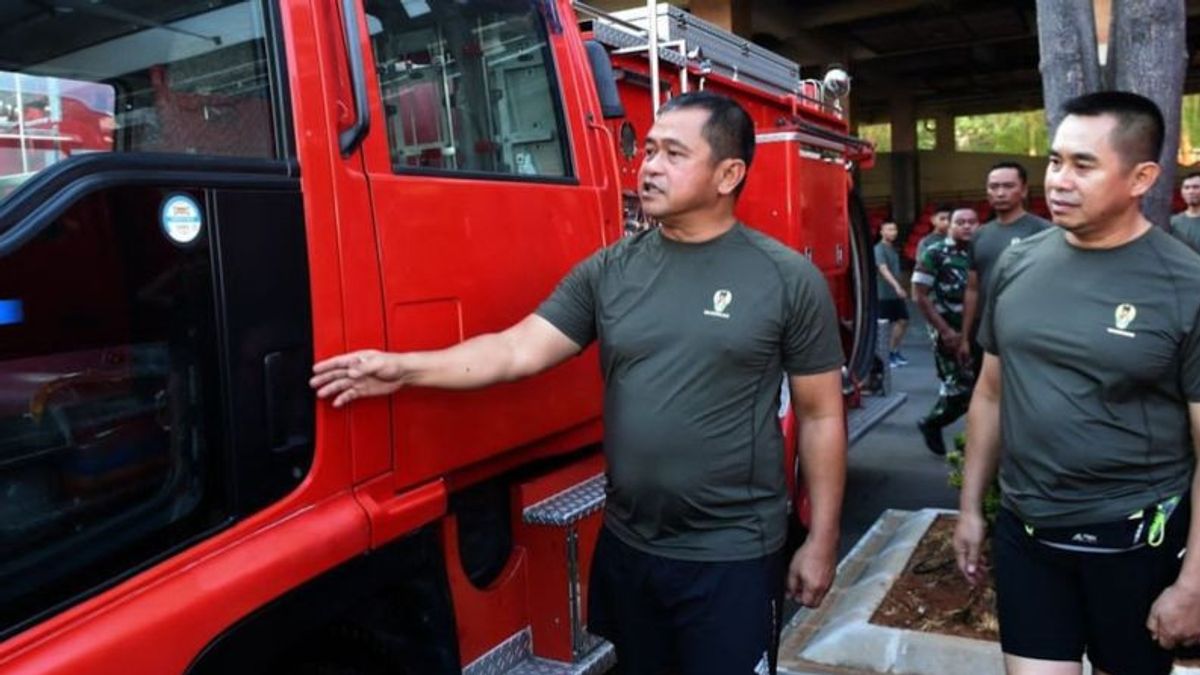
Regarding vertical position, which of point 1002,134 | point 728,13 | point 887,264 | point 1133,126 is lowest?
point 887,264

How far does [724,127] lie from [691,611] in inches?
40.2

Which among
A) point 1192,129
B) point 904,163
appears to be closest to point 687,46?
point 904,163

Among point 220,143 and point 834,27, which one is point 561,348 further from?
point 834,27

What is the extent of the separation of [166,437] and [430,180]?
835 millimetres

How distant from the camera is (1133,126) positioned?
6.93ft

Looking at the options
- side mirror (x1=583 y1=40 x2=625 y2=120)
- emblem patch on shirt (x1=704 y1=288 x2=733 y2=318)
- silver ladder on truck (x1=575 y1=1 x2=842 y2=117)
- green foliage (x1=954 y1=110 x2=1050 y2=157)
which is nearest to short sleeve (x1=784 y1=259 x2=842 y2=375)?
emblem patch on shirt (x1=704 y1=288 x2=733 y2=318)

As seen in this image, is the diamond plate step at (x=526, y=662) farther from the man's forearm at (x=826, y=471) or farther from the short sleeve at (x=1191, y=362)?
the short sleeve at (x=1191, y=362)

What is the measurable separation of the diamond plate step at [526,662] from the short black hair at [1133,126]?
1.78 metres

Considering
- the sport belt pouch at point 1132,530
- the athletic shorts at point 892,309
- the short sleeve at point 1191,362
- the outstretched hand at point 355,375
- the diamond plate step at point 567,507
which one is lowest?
the athletic shorts at point 892,309

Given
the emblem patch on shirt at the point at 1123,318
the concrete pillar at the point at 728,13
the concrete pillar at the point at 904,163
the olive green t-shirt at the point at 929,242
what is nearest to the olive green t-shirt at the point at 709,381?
the emblem patch on shirt at the point at 1123,318

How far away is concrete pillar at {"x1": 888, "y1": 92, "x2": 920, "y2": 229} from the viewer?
88.4 ft

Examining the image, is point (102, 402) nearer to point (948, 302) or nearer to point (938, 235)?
point (948, 302)

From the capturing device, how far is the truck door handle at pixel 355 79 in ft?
6.91

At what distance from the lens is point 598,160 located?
3084 millimetres
